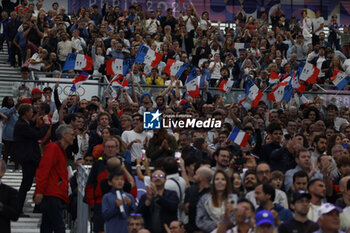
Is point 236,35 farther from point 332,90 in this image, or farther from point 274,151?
point 274,151

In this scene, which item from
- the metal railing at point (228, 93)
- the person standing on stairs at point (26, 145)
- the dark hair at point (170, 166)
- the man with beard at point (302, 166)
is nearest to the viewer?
the dark hair at point (170, 166)

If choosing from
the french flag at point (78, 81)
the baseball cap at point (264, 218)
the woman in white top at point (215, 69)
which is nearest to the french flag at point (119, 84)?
the french flag at point (78, 81)

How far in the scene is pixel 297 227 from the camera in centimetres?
973

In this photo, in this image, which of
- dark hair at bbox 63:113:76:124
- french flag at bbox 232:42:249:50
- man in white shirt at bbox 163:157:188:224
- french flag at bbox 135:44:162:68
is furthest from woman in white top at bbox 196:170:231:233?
french flag at bbox 232:42:249:50

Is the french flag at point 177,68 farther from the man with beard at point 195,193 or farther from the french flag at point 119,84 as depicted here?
the man with beard at point 195,193

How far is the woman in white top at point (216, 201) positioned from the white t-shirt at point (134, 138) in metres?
4.03

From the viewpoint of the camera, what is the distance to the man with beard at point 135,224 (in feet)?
34.9

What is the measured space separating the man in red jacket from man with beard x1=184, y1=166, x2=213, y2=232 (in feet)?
7.56

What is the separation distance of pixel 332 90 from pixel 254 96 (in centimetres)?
317

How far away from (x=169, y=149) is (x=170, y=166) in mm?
2823

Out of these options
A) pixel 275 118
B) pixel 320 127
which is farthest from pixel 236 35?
pixel 320 127

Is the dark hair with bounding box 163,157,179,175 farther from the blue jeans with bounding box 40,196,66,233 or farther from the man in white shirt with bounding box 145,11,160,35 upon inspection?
the man in white shirt with bounding box 145,11,160,35

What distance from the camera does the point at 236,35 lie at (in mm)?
29938

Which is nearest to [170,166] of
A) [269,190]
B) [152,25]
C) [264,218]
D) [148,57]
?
[269,190]
